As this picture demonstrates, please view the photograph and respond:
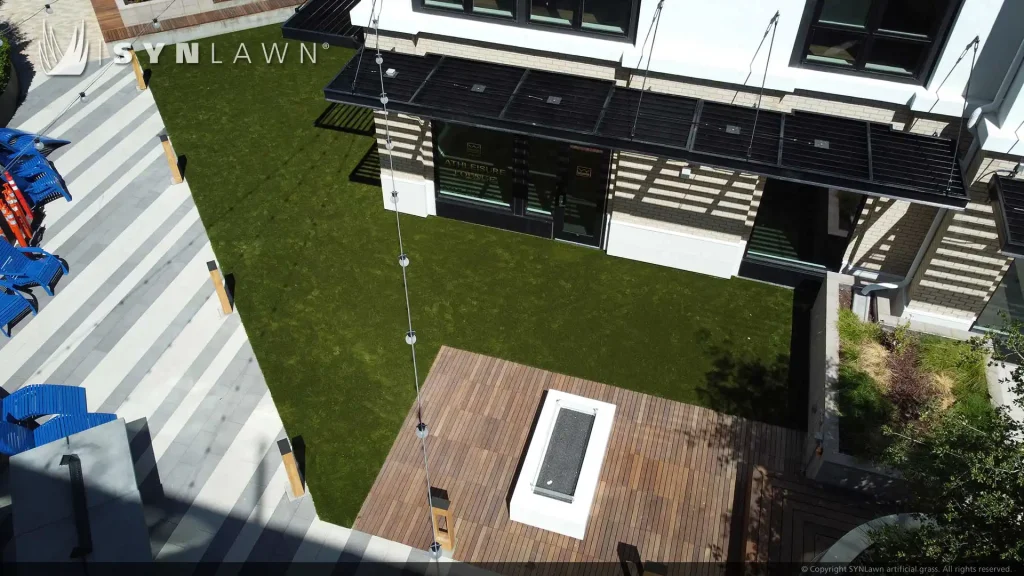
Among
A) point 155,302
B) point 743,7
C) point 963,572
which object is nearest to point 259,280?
point 155,302

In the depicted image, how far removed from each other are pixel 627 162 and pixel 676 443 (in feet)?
20.4

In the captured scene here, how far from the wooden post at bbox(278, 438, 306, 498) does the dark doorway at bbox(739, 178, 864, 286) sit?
10948 mm

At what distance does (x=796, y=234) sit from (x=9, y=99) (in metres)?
23.4

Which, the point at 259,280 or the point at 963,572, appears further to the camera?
the point at 259,280

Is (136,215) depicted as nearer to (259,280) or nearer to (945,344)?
(259,280)

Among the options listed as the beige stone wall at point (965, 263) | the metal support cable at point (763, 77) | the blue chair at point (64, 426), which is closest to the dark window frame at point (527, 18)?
the metal support cable at point (763, 77)

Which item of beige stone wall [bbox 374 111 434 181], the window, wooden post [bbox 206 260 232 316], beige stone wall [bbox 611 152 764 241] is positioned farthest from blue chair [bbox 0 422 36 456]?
the window

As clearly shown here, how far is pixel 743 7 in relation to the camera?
45.1 feet

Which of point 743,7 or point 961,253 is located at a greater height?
point 743,7

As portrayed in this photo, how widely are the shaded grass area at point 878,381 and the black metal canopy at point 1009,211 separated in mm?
1829

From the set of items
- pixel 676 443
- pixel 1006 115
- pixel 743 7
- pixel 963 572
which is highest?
pixel 743 7

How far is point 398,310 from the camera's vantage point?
16.9 m

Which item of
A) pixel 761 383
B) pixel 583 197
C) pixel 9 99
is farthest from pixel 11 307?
pixel 761 383

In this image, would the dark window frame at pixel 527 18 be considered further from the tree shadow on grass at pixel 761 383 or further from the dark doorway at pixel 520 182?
the tree shadow on grass at pixel 761 383
